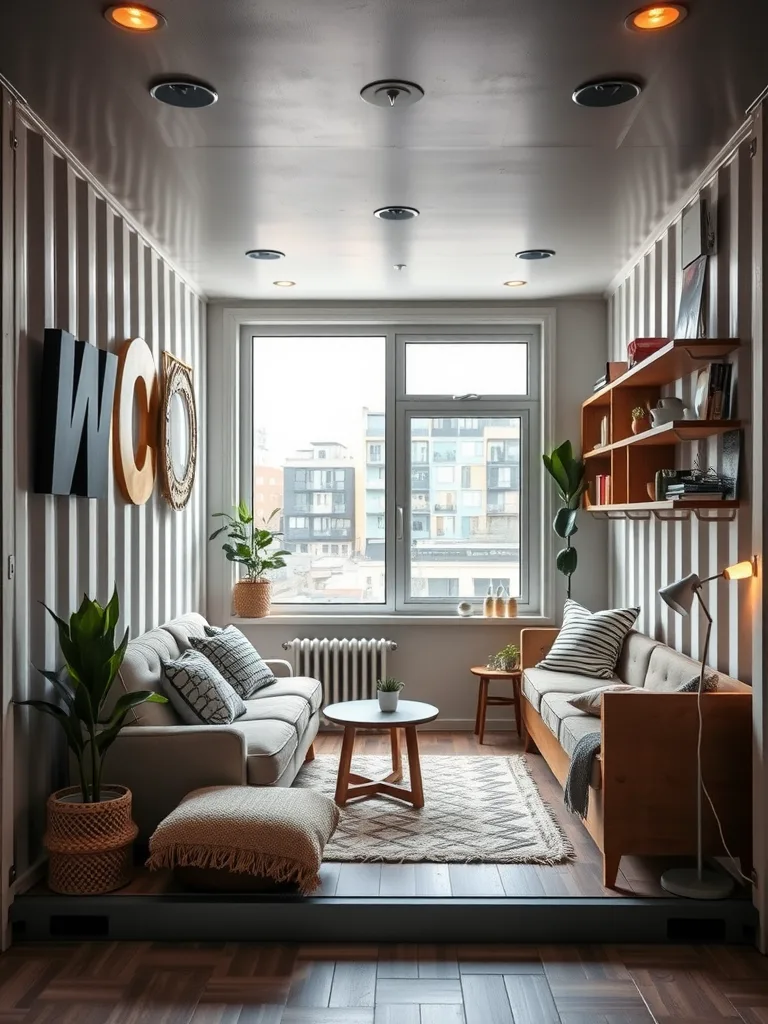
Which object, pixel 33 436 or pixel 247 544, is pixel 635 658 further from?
pixel 33 436

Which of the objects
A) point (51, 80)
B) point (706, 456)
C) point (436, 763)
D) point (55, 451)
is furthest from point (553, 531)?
point (51, 80)

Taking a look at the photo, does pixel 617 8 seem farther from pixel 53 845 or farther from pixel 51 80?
pixel 53 845

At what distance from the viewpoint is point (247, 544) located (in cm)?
652

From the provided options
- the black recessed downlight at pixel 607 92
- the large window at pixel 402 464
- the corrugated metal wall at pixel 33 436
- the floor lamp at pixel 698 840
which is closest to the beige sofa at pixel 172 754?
the corrugated metal wall at pixel 33 436

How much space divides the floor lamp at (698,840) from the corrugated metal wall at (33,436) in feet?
7.50

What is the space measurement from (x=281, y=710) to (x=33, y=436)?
1.87 meters

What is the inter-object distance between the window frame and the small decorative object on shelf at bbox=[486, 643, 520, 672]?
0.47 metres

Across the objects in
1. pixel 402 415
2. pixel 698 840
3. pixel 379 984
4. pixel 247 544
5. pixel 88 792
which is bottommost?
pixel 379 984

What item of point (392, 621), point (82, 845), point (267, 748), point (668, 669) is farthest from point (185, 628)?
point (668, 669)

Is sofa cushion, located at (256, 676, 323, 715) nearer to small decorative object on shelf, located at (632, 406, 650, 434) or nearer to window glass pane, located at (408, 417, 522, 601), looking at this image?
window glass pane, located at (408, 417, 522, 601)

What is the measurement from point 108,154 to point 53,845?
262 centimetres

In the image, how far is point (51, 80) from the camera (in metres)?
3.16

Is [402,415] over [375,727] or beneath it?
over

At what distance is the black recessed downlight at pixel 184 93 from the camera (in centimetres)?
317
